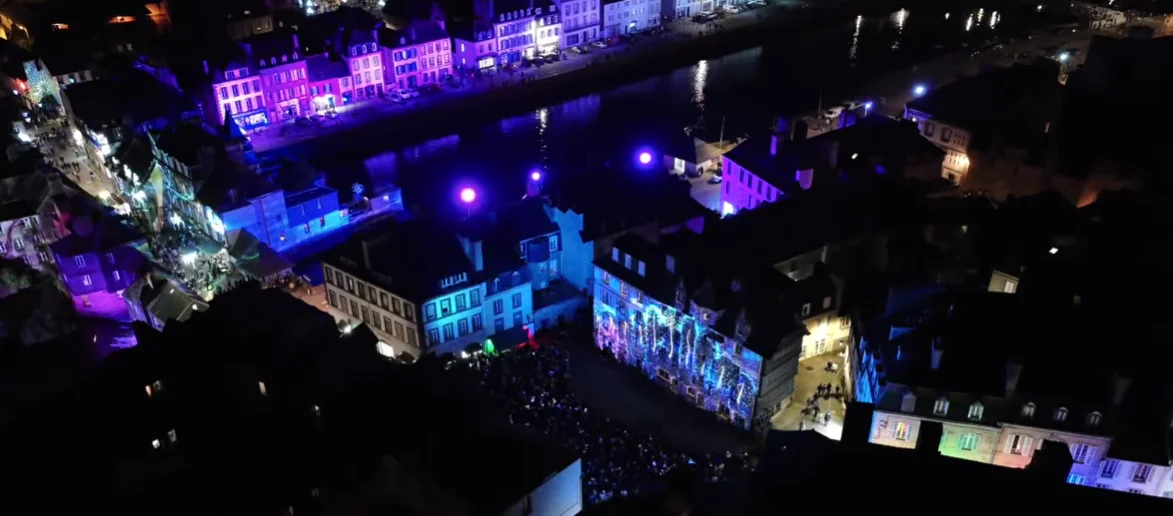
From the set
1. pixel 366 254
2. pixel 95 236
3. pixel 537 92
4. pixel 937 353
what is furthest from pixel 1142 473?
pixel 537 92

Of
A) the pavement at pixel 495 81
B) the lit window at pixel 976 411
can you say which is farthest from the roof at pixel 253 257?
the lit window at pixel 976 411

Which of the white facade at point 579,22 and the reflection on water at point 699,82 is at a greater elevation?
the white facade at point 579,22

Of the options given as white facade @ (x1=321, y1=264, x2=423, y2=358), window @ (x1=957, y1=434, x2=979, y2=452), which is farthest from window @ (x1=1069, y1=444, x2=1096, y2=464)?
white facade @ (x1=321, y1=264, x2=423, y2=358)

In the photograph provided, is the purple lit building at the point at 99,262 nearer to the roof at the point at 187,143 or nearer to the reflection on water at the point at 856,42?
the roof at the point at 187,143

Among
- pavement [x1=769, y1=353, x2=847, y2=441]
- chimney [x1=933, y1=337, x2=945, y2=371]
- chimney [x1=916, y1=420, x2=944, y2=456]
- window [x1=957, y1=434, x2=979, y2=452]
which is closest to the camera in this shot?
chimney [x1=916, y1=420, x2=944, y2=456]

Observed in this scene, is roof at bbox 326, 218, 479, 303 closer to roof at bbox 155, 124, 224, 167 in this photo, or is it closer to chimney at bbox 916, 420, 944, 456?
roof at bbox 155, 124, 224, 167
